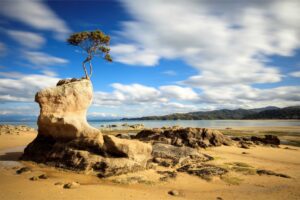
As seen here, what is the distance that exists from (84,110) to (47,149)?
4441mm

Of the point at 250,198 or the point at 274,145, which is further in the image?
the point at 274,145

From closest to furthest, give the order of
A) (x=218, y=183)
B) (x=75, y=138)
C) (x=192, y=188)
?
(x=192, y=188) → (x=218, y=183) → (x=75, y=138)

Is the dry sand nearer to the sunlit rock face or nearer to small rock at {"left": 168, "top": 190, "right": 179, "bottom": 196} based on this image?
small rock at {"left": 168, "top": 190, "right": 179, "bottom": 196}

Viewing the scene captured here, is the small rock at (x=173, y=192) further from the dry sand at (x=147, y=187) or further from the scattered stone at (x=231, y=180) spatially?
the scattered stone at (x=231, y=180)

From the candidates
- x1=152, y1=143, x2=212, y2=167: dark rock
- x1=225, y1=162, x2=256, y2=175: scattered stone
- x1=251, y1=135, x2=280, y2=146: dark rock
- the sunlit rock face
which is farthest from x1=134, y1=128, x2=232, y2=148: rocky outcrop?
the sunlit rock face

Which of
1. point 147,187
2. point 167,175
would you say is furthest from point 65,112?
point 147,187

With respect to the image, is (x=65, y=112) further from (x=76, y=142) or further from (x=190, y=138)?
(x=190, y=138)

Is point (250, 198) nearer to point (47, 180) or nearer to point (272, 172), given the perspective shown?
point (272, 172)

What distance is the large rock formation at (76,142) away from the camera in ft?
52.7

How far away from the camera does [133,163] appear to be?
632 inches

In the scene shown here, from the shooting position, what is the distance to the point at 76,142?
18234 mm

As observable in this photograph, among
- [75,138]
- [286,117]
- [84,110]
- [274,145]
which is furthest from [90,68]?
[286,117]

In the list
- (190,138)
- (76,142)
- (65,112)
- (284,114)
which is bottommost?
(190,138)

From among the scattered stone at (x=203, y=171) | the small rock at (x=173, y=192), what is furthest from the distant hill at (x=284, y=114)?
the small rock at (x=173, y=192)
